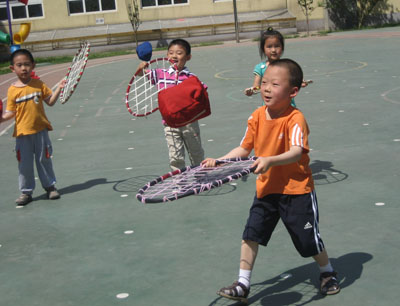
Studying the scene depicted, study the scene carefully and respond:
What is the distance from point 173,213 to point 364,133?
4.13 metres

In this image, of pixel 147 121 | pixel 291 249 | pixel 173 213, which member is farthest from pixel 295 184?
pixel 147 121

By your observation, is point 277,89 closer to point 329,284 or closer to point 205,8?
point 329,284

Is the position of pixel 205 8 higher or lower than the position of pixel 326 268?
higher

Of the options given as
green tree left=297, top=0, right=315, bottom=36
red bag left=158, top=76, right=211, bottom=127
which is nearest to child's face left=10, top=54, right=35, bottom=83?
red bag left=158, top=76, right=211, bottom=127

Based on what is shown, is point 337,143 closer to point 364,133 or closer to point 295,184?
point 364,133

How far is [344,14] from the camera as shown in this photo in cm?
4006

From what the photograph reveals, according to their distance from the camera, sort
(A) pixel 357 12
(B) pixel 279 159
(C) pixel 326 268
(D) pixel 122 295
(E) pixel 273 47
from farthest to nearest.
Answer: (A) pixel 357 12 → (E) pixel 273 47 → (D) pixel 122 295 → (C) pixel 326 268 → (B) pixel 279 159

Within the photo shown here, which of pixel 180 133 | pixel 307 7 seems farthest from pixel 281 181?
pixel 307 7

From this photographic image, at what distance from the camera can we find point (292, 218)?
4.32 meters

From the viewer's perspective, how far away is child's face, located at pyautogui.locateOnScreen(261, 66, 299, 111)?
4215 mm

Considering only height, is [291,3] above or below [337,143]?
above

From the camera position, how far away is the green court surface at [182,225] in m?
4.70

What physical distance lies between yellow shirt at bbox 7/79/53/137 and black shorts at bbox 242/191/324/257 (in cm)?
367

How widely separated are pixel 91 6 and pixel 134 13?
3.85 metres
